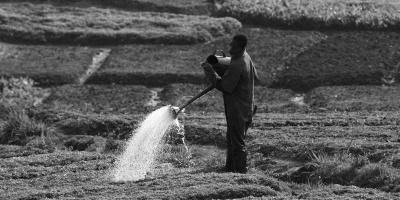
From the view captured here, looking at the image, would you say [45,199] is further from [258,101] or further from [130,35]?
[130,35]

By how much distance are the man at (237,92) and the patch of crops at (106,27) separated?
49.4 feet

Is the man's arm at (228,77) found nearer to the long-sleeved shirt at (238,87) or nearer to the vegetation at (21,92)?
the long-sleeved shirt at (238,87)

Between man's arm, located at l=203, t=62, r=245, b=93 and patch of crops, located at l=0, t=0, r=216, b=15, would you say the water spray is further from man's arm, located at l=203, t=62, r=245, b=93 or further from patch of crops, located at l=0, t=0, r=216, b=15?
patch of crops, located at l=0, t=0, r=216, b=15

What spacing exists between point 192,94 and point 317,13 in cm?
847

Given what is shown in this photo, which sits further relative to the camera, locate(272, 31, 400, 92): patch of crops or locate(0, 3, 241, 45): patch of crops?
locate(0, 3, 241, 45): patch of crops

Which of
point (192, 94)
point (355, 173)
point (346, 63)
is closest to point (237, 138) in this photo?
point (355, 173)

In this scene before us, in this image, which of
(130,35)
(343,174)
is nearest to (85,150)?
(343,174)

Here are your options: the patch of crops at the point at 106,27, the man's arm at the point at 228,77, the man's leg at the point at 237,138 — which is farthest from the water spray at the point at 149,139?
the patch of crops at the point at 106,27

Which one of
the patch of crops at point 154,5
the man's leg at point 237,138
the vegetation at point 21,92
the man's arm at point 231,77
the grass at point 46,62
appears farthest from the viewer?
the patch of crops at point 154,5

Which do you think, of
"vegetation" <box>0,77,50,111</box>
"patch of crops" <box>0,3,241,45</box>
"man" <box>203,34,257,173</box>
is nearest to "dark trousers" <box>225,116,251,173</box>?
"man" <box>203,34,257,173</box>

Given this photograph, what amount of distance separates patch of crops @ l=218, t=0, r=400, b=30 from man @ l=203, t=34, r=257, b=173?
16.1 m

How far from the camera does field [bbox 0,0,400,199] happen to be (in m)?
16.4

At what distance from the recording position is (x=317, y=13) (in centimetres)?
3328

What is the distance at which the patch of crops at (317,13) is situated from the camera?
32219 millimetres
